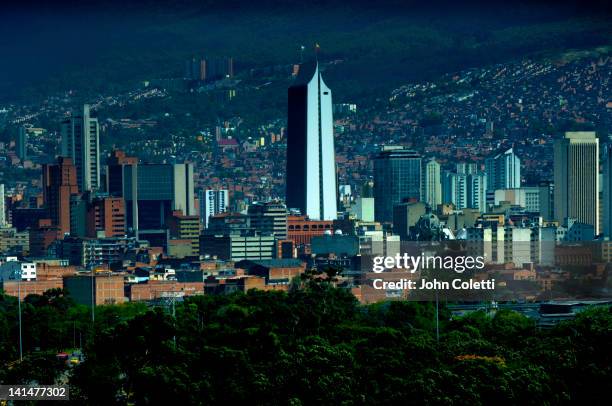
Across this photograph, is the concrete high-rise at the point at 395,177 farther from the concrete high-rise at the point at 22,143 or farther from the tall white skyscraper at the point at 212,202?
the concrete high-rise at the point at 22,143

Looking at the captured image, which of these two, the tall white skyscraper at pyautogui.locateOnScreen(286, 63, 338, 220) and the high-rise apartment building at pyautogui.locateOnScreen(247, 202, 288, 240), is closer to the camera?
the high-rise apartment building at pyautogui.locateOnScreen(247, 202, 288, 240)

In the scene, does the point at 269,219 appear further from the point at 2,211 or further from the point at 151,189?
the point at 2,211

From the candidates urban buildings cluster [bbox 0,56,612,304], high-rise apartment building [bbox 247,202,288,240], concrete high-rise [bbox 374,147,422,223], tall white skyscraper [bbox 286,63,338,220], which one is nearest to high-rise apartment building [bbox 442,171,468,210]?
urban buildings cluster [bbox 0,56,612,304]

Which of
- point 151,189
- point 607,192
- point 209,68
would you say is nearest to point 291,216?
point 151,189

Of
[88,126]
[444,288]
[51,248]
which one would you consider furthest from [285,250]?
[444,288]

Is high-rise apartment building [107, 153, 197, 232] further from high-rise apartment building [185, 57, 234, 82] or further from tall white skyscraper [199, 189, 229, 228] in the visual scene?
high-rise apartment building [185, 57, 234, 82]
